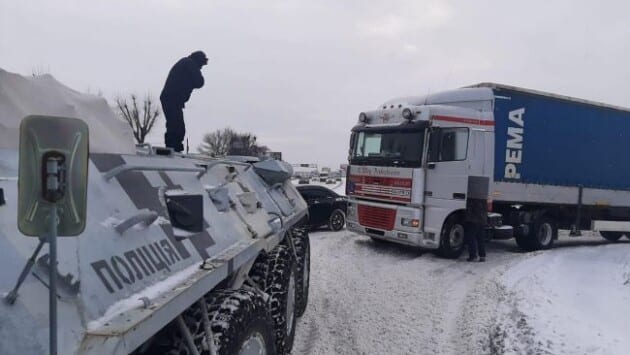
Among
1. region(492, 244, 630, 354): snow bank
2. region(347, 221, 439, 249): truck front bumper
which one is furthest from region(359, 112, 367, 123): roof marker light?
region(492, 244, 630, 354): snow bank

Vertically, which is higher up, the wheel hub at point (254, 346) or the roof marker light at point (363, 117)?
the roof marker light at point (363, 117)

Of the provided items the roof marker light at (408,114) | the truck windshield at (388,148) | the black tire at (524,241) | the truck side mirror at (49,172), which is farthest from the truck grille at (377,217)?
the truck side mirror at (49,172)

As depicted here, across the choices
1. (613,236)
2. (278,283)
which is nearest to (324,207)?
(613,236)

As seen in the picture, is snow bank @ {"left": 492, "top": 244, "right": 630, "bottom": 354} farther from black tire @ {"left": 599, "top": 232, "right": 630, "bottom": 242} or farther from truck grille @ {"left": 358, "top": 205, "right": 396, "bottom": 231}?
black tire @ {"left": 599, "top": 232, "right": 630, "bottom": 242}

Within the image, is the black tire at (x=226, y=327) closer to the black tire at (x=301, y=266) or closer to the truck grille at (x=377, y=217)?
the black tire at (x=301, y=266)

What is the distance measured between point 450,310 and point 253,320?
445 cm

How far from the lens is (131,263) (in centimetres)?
214

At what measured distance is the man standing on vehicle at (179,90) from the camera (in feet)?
18.7

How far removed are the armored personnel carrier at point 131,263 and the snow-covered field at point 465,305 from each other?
6.14ft

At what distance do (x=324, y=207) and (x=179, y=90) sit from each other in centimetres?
870

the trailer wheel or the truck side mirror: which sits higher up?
the truck side mirror

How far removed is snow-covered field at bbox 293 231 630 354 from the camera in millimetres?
5113

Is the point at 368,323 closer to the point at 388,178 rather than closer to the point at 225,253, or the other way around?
the point at 225,253

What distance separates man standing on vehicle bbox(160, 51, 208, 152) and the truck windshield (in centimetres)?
541
